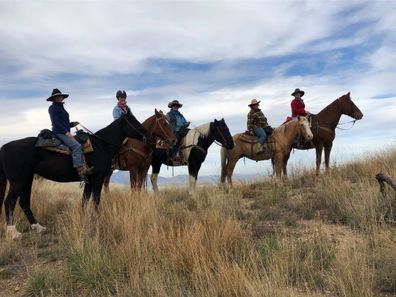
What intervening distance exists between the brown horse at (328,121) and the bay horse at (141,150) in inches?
202

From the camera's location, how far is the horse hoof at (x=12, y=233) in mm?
6777

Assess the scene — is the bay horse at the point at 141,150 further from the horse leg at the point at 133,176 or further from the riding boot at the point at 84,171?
the riding boot at the point at 84,171

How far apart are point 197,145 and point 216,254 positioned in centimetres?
686

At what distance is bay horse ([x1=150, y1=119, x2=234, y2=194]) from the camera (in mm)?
11359

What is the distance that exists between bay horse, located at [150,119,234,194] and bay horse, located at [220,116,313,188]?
3.87 feet

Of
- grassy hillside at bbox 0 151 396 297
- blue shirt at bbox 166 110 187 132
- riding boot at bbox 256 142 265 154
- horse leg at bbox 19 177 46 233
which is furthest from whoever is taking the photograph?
riding boot at bbox 256 142 265 154

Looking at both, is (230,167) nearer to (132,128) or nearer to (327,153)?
(327,153)

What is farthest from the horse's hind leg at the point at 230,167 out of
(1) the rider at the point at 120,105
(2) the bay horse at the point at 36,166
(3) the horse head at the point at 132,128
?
(2) the bay horse at the point at 36,166

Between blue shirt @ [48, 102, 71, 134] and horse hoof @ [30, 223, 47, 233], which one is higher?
blue shirt @ [48, 102, 71, 134]

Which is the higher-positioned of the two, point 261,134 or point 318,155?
point 261,134

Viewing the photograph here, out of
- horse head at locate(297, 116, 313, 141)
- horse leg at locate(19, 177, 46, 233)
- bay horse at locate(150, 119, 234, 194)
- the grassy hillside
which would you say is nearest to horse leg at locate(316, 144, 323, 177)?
horse head at locate(297, 116, 313, 141)

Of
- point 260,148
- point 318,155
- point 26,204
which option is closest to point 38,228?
point 26,204

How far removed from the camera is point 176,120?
472 inches

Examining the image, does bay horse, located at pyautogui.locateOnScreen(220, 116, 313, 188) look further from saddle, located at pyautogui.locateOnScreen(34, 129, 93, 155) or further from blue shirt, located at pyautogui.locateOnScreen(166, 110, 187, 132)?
saddle, located at pyautogui.locateOnScreen(34, 129, 93, 155)
